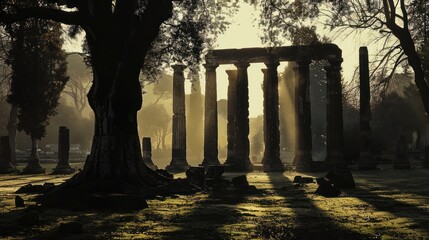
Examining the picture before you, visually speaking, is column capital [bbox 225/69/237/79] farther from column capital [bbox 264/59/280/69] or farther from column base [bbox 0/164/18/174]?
column base [bbox 0/164/18/174]

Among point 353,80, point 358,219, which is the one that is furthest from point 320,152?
point 358,219

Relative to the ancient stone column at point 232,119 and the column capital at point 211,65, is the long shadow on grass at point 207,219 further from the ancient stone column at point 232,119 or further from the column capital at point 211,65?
the column capital at point 211,65

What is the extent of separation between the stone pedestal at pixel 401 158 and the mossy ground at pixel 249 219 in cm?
1918

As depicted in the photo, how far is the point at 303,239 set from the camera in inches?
255

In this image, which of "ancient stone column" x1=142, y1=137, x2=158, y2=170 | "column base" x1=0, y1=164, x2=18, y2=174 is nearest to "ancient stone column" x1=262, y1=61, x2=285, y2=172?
"ancient stone column" x1=142, y1=137, x2=158, y2=170

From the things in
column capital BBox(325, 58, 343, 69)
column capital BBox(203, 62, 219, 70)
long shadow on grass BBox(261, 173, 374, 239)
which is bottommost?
long shadow on grass BBox(261, 173, 374, 239)

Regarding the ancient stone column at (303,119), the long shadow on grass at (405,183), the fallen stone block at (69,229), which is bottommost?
the long shadow on grass at (405,183)

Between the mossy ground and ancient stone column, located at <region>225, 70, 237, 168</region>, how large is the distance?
60.8 feet

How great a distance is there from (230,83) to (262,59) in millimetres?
4354

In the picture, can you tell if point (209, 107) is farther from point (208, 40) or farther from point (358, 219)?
point (358, 219)

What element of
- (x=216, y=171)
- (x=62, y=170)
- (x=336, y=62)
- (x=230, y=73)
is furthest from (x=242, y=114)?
(x=216, y=171)

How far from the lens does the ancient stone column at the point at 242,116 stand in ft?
100

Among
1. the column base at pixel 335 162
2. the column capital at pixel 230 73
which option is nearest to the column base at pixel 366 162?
the column base at pixel 335 162

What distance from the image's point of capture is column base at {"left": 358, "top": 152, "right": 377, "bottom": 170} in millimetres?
28672
